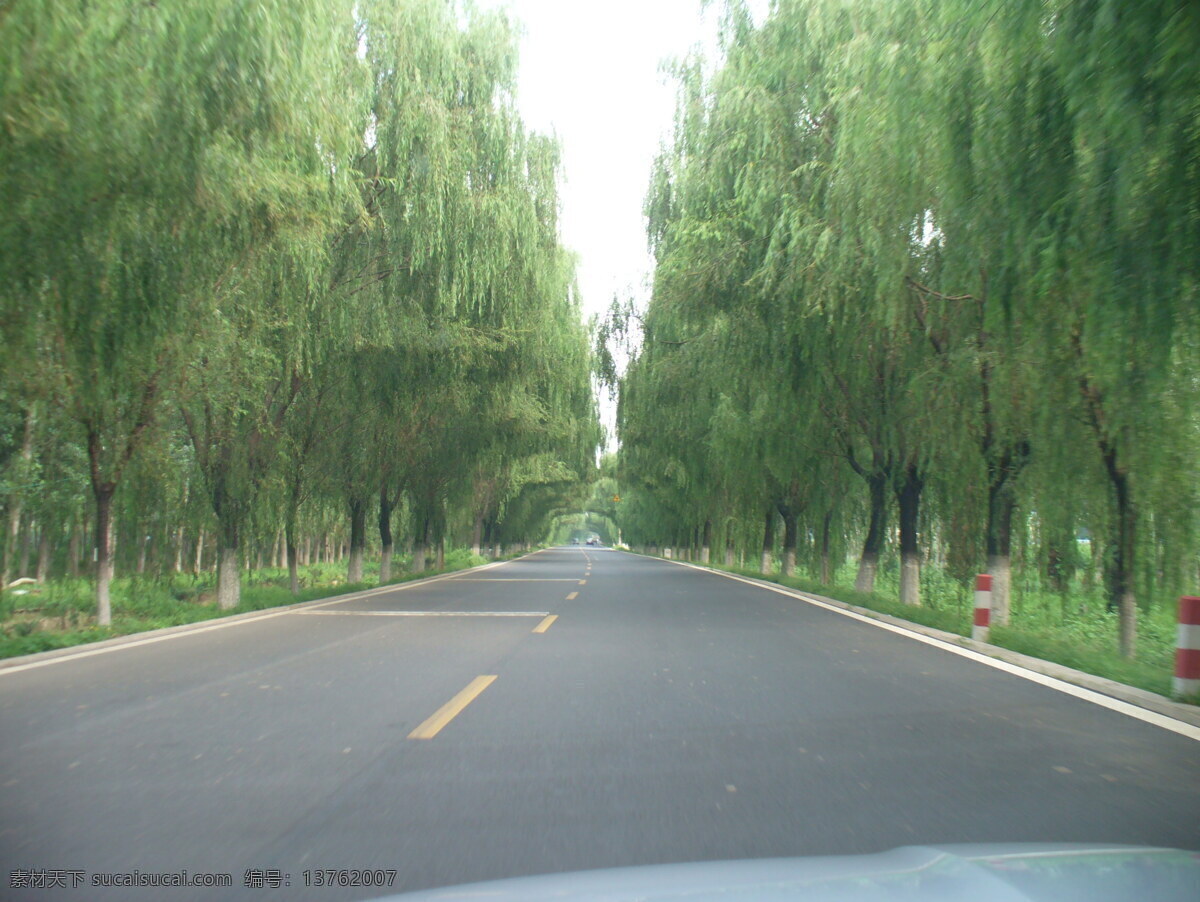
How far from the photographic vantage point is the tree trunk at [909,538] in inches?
710

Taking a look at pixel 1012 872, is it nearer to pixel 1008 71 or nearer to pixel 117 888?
pixel 117 888

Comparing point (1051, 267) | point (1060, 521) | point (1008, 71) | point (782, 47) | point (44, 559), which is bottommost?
point (44, 559)

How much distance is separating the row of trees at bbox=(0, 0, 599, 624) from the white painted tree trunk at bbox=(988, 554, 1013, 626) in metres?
10.0

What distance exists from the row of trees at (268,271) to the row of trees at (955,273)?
3.98 m

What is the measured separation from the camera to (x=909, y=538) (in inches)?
714

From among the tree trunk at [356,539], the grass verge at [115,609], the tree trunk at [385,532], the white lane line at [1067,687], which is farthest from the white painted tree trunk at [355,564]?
the white lane line at [1067,687]

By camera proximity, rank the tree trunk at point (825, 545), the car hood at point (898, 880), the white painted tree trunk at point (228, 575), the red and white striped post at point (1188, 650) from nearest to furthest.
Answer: the car hood at point (898, 880) → the red and white striped post at point (1188, 650) → the white painted tree trunk at point (228, 575) → the tree trunk at point (825, 545)

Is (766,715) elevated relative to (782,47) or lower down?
lower down

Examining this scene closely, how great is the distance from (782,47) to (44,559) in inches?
1046

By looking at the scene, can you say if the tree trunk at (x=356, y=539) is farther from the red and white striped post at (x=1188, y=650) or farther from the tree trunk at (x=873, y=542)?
the red and white striped post at (x=1188, y=650)

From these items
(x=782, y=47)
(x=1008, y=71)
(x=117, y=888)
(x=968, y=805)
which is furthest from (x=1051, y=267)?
(x=782, y=47)

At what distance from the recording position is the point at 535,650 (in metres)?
10.3

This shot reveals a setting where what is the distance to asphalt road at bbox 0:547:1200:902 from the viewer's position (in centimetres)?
382

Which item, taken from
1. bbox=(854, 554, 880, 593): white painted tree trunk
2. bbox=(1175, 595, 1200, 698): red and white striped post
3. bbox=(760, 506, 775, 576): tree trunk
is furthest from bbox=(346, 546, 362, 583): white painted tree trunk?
bbox=(1175, 595, 1200, 698): red and white striped post
